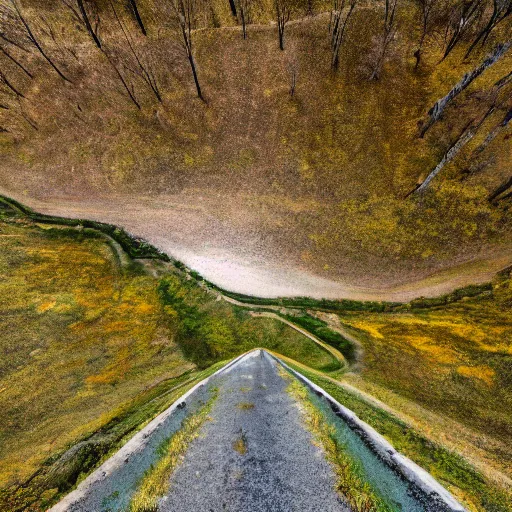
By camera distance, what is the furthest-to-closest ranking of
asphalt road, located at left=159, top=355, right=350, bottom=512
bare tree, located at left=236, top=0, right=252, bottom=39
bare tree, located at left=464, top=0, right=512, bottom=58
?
bare tree, located at left=236, top=0, right=252, bottom=39, bare tree, located at left=464, top=0, right=512, bottom=58, asphalt road, located at left=159, top=355, right=350, bottom=512

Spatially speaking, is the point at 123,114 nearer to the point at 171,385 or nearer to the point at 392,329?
the point at 171,385

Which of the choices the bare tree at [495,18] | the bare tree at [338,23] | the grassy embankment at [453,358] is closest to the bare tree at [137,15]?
the bare tree at [338,23]

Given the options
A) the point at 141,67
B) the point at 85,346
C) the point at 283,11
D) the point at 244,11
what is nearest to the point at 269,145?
the point at 283,11

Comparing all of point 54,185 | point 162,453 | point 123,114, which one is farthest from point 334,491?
point 123,114

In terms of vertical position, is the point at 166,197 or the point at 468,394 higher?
the point at 166,197

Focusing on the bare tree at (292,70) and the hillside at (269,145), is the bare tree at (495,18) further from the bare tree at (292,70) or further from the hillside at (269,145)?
the bare tree at (292,70)

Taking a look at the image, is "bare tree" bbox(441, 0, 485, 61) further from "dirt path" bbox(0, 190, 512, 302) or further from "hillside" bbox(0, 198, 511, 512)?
"hillside" bbox(0, 198, 511, 512)

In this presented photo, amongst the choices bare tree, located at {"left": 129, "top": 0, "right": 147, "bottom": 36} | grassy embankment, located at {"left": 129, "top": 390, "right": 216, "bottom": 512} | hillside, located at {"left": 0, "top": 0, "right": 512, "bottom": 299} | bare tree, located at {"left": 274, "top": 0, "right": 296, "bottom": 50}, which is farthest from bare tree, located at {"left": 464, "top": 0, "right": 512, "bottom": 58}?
grassy embankment, located at {"left": 129, "top": 390, "right": 216, "bottom": 512}
